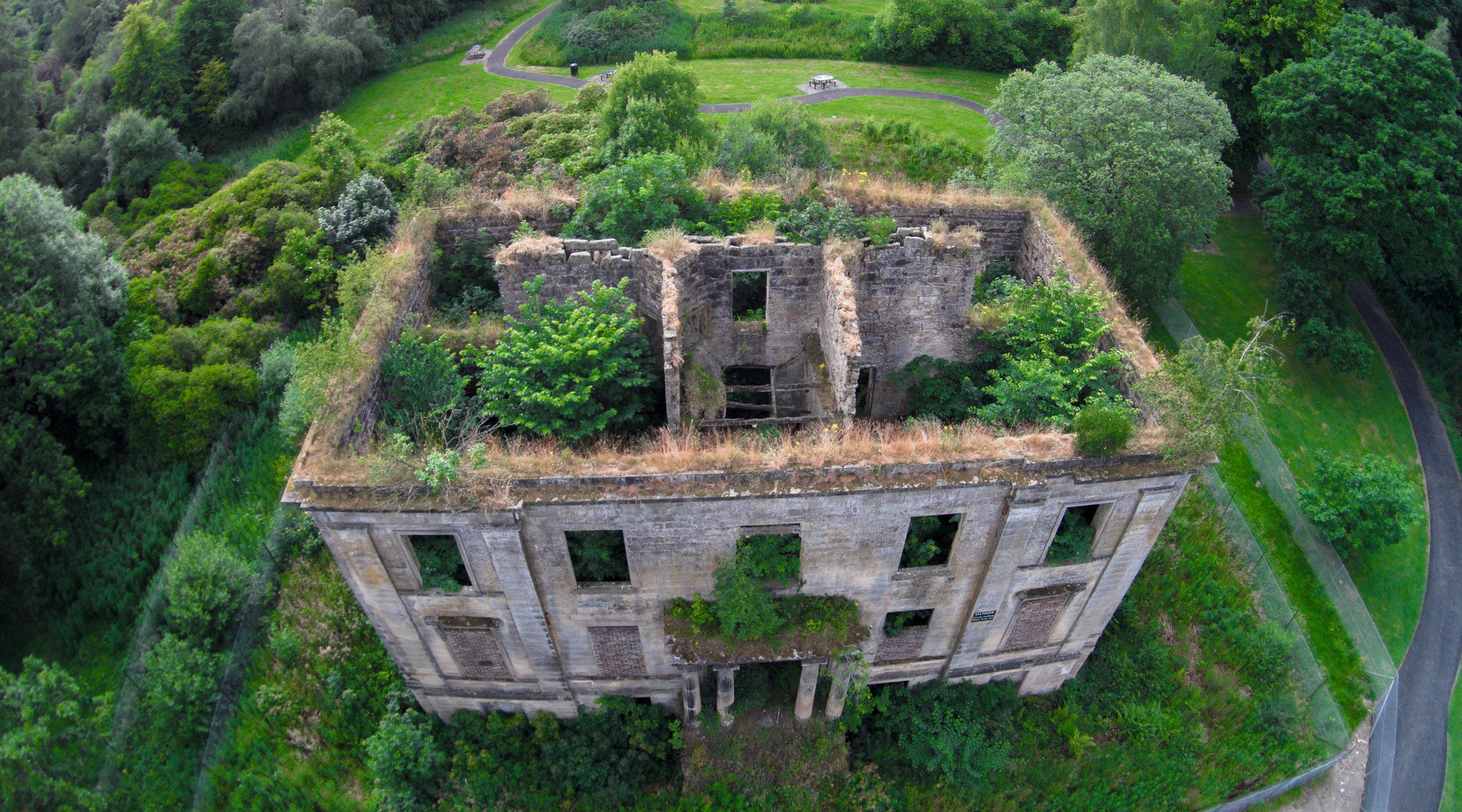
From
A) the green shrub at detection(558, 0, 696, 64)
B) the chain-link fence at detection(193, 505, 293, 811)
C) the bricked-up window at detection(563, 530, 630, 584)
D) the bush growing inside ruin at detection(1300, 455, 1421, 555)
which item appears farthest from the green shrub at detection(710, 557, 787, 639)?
the green shrub at detection(558, 0, 696, 64)

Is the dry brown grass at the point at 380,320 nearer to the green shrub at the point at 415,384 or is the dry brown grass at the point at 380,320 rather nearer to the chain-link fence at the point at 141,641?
the green shrub at the point at 415,384

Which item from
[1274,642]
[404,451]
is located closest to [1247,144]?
[1274,642]

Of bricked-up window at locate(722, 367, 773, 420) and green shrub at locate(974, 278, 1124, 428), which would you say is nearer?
green shrub at locate(974, 278, 1124, 428)

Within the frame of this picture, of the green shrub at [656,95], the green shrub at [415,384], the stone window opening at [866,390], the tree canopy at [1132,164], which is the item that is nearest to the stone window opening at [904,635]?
the stone window opening at [866,390]

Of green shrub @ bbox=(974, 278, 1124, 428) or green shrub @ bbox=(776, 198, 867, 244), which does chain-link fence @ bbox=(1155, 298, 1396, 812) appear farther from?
green shrub @ bbox=(776, 198, 867, 244)

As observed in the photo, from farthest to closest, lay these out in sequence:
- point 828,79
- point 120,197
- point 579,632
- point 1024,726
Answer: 1. point 828,79
2. point 120,197
3. point 1024,726
4. point 579,632

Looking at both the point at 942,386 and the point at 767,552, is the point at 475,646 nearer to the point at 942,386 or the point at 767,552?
the point at 767,552

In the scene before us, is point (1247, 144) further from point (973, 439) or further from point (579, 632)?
point (579, 632)
